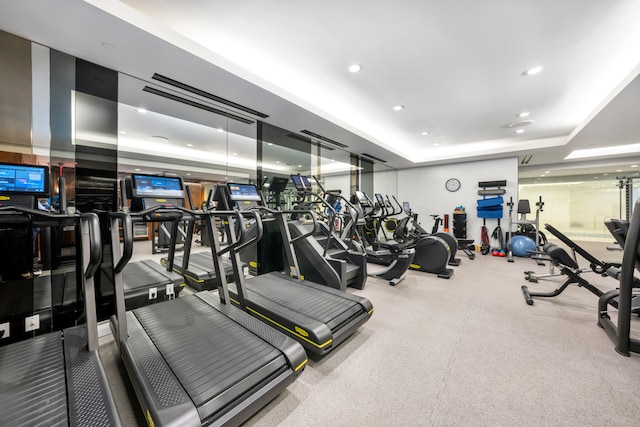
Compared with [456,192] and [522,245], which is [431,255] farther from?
[456,192]

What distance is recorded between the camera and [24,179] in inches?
72.4

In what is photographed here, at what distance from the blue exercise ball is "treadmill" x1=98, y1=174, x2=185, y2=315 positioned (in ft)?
25.8

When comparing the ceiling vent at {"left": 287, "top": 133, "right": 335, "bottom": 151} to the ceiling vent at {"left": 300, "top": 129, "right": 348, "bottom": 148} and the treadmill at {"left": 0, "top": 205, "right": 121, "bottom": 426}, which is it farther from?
the treadmill at {"left": 0, "top": 205, "right": 121, "bottom": 426}

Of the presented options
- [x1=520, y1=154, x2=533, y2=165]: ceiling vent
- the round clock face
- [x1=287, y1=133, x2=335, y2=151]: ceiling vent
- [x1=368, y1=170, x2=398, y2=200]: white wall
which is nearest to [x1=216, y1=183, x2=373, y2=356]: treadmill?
[x1=287, y1=133, x2=335, y2=151]: ceiling vent

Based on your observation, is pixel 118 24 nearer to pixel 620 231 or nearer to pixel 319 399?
pixel 319 399

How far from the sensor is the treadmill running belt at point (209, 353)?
1.44m

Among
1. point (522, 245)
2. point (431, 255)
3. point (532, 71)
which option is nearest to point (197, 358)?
point (431, 255)

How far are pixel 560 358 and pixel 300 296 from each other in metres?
2.51

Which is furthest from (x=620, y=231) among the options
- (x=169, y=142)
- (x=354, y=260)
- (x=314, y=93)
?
(x=169, y=142)

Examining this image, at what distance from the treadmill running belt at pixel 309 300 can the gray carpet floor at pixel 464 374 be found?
0.95 feet

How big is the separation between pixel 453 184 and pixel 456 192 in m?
0.30

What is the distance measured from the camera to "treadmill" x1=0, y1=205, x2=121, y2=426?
120 cm

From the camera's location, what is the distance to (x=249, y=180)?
4926 millimetres

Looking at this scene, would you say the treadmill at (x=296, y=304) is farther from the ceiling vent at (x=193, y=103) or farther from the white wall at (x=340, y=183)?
the white wall at (x=340, y=183)
